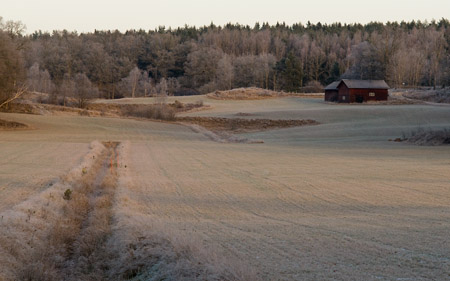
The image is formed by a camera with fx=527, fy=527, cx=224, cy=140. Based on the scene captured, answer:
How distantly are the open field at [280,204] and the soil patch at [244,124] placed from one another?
2796 cm

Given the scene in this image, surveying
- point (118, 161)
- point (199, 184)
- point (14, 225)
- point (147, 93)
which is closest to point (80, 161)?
point (118, 161)

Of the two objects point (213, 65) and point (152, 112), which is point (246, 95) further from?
point (213, 65)

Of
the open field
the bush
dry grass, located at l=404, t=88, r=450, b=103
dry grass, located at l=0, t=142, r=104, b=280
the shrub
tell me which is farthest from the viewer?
dry grass, located at l=404, t=88, r=450, b=103

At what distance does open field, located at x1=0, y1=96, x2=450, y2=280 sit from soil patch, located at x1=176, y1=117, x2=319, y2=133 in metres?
28.0

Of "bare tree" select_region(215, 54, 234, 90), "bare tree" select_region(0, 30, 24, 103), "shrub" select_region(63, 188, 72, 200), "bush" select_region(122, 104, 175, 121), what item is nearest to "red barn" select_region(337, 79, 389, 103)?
"bush" select_region(122, 104, 175, 121)

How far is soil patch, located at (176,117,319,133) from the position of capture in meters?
70.2

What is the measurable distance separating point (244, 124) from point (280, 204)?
5550 cm

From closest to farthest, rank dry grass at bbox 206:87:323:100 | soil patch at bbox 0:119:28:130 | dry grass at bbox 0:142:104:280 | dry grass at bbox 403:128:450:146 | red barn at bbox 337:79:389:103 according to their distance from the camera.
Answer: dry grass at bbox 0:142:104:280 → dry grass at bbox 403:128:450:146 → soil patch at bbox 0:119:28:130 → red barn at bbox 337:79:389:103 → dry grass at bbox 206:87:323:100

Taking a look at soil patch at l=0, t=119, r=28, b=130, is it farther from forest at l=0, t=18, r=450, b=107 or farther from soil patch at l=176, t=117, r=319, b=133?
forest at l=0, t=18, r=450, b=107

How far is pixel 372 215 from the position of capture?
574 inches

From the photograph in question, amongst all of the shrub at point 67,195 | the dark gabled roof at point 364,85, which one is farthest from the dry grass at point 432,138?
the dark gabled roof at point 364,85

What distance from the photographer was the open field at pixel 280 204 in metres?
9.70

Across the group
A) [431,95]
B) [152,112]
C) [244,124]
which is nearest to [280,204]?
[244,124]

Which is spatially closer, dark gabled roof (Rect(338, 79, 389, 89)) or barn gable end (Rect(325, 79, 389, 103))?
dark gabled roof (Rect(338, 79, 389, 89))
